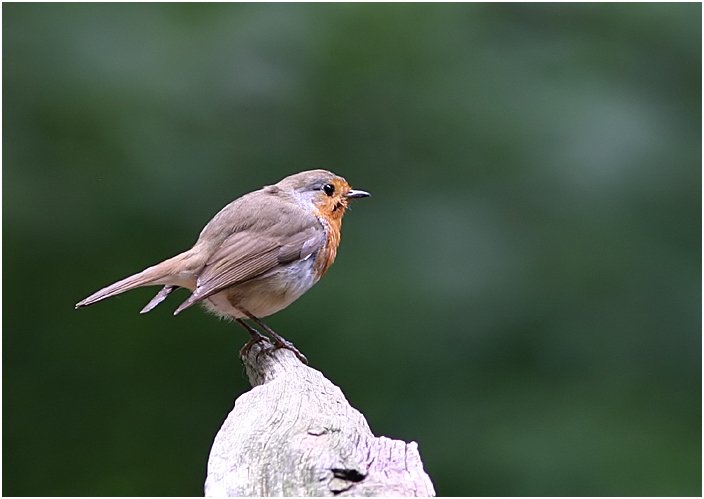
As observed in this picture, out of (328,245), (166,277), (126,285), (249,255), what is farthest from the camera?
(328,245)

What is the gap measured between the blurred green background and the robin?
735 millimetres

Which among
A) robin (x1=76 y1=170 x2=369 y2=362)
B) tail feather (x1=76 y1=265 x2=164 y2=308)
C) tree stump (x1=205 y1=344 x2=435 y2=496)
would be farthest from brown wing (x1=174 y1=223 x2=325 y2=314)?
tree stump (x1=205 y1=344 x2=435 y2=496)

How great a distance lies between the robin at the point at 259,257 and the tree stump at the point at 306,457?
1415mm

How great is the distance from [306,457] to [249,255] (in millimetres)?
2020

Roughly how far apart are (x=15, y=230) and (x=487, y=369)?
7.57 feet

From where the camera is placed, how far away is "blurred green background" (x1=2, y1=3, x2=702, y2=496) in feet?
17.0

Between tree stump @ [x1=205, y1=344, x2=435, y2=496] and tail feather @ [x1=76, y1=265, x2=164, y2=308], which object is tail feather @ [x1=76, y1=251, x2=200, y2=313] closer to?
tail feather @ [x1=76, y1=265, x2=164, y2=308]

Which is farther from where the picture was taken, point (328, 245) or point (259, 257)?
point (328, 245)

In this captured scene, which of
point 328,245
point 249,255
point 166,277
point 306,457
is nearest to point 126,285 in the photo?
point 166,277

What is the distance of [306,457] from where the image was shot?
92.7 inches

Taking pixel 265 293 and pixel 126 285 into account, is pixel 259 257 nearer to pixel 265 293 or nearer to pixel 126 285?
pixel 265 293

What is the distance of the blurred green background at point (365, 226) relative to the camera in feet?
17.0

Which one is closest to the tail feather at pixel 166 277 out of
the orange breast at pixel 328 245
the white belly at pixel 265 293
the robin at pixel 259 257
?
the robin at pixel 259 257

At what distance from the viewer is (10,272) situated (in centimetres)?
519
